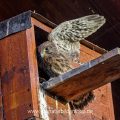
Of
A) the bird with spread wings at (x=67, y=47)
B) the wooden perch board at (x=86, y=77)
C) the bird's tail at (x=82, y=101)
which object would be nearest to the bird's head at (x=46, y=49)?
the bird with spread wings at (x=67, y=47)

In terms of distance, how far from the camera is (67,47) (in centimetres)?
623

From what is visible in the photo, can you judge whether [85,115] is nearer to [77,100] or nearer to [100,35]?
→ [77,100]

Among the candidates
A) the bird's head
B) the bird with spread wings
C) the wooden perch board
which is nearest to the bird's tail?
the bird with spread wings

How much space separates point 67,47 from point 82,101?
0.33 metres

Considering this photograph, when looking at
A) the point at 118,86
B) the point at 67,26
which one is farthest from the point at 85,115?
the point at 118,86

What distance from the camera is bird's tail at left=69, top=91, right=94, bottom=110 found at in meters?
6.19

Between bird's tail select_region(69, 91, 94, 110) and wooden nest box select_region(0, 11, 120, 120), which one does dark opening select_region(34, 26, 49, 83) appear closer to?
wooden nest box select_region(0, 11, 120, 120)

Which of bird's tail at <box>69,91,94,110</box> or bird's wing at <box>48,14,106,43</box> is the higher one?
bird's wing at <box>48,14,106,43</box>

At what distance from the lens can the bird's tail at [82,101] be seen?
6.19 metres

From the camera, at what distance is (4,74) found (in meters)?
5.96

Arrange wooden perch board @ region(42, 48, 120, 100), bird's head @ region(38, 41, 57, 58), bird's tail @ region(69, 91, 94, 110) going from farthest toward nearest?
bird's tail @ region(69, 91, 94, 110) → bird's head @ region(38, 41, 57, 58) → wooden perch board @ region(42, 48, 120, 100)

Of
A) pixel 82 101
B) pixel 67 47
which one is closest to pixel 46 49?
pixel 67 47

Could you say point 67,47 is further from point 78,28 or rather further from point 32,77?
point 32,77

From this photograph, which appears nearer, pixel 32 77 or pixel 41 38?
pixel 32 77
